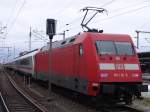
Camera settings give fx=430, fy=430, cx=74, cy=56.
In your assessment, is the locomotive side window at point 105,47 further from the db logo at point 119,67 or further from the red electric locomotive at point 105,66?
the db logo at point 119,67

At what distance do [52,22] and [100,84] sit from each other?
505 centimetres

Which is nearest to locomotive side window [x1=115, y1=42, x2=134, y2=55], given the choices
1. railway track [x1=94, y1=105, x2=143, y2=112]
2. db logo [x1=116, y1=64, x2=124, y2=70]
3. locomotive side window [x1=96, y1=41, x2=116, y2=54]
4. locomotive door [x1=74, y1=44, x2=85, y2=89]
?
locomotive side window [x1=96, y1=41, x2=116, y2=54]

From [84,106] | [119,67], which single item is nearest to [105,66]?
[119,67]

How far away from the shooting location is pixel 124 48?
17016 mm

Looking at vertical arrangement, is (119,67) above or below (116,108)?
above

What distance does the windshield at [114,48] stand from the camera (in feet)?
54.3

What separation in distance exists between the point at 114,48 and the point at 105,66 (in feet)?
3.90

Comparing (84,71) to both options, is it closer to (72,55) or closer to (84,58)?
(84,58)

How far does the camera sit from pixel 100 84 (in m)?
15.5

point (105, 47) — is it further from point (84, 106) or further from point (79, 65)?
point (84, 106)

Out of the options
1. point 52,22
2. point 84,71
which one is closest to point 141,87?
point 84,71

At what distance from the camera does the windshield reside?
652 inches

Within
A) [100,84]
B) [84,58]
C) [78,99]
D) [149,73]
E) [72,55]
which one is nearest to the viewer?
[100,84]

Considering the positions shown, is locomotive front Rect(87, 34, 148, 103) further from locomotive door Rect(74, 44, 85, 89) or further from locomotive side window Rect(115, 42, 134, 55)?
locomotive door Rect(74, 44, 85, 89)
